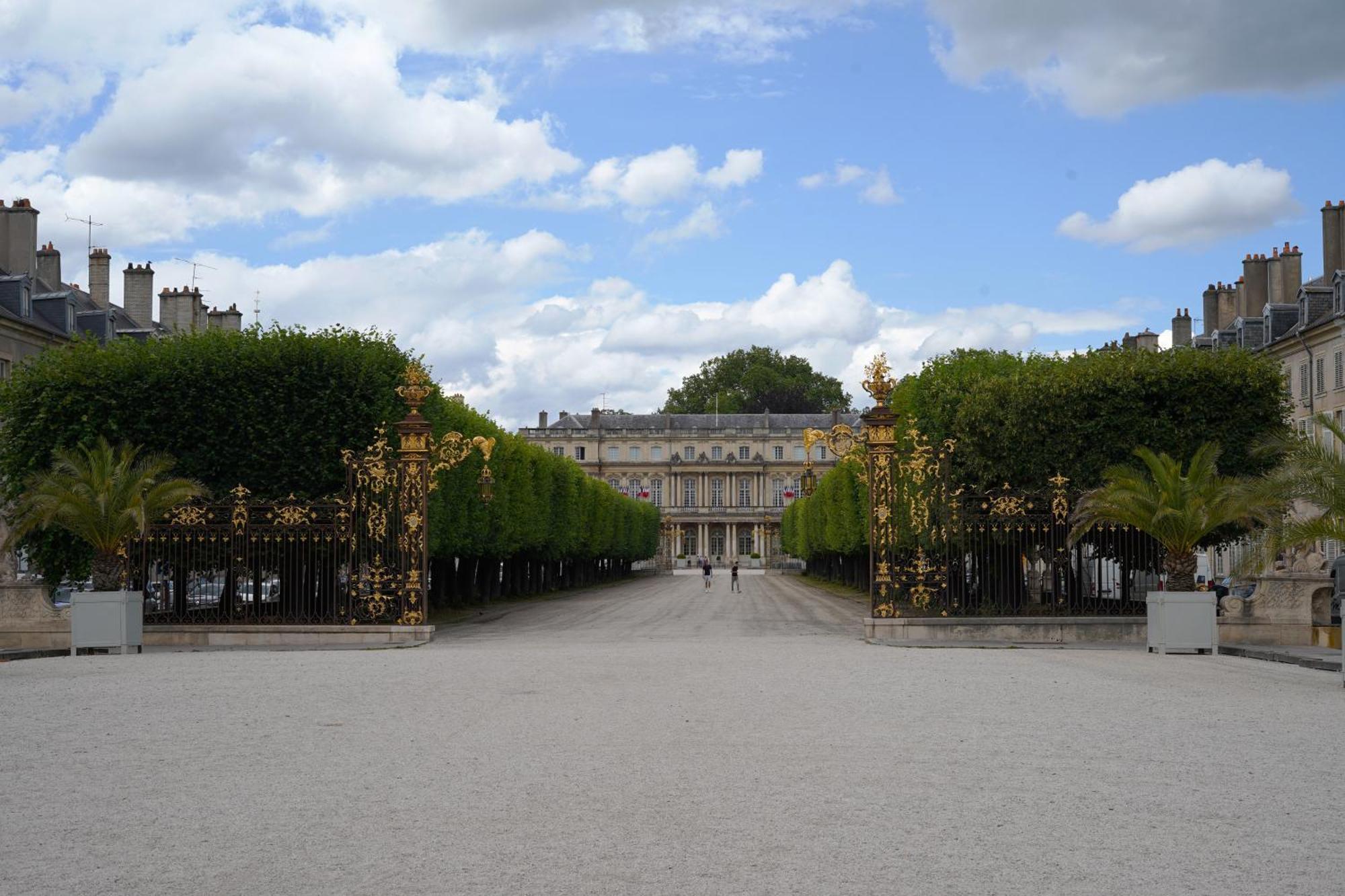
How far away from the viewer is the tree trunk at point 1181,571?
2138 centimetres

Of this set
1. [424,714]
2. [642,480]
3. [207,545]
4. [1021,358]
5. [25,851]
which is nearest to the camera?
[25,851]

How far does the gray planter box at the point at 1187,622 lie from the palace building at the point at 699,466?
111m

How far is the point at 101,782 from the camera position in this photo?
9.06 m

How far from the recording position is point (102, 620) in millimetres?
20953

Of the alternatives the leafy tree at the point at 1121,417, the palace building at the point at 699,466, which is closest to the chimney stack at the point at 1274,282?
the leafy tree at the point at 1121,417

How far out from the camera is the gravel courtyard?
261 inches

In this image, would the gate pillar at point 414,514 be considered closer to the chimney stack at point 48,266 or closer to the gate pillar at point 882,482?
the gate pillar at point 882,482

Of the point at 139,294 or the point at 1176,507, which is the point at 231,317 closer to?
the point at 139,294

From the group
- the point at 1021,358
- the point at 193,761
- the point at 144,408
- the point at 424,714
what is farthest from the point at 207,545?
the point at 1021,358

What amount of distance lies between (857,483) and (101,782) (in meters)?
42.1

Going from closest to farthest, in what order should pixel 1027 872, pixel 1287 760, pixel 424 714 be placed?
pixel 1027 872
pixel 1287 760
pixel 424 714

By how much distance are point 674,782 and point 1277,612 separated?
639 inches

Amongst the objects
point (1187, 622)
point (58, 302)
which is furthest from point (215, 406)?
point (58, 302)

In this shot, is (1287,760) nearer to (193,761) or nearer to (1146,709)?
(1146,709)
